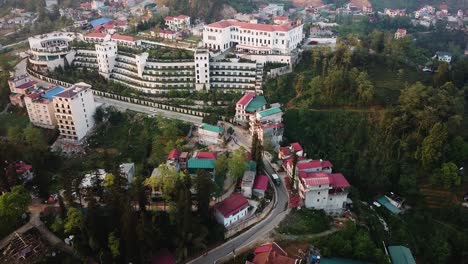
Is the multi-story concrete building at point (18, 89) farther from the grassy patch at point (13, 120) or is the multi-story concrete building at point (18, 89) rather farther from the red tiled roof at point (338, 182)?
the red tiled roof at point (338, 182)

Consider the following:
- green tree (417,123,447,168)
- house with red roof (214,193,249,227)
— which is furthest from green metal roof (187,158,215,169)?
green tree (417,123,447,168)

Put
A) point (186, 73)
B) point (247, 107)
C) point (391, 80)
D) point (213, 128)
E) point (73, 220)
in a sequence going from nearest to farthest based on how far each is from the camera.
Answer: point (73, 220)
point (213, 128)
point (247, 107)
point (391, 80)
point (186, 73)

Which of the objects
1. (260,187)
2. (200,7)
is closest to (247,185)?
(260,187)

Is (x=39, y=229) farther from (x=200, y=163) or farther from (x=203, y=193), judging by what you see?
(x=200, y=163)

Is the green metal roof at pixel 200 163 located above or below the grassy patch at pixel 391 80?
below

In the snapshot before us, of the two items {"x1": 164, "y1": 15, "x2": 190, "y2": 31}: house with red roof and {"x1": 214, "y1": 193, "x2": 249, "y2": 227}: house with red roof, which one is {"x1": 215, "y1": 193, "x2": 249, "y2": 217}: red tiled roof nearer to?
{"x1": 214, "y1": 193, "x2": 249, "y2": 227}: house with red roof

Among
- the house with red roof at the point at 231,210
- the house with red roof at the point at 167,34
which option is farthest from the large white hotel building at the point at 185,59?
the house with red roof at the point at 231,210

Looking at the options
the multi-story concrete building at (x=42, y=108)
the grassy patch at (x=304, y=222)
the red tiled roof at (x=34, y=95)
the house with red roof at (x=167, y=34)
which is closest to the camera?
the grassy patch at (x=304, y=222)
